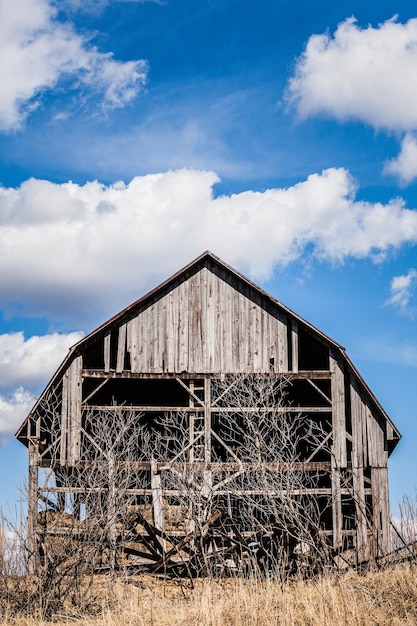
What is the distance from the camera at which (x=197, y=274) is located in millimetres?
25719

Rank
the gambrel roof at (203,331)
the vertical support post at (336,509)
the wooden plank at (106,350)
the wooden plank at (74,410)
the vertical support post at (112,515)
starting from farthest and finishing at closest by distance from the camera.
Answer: the gambrel roof at (203,331) < the wooden plank at (106,350) < the wooden plank at (74,410) < the vertical support post at (336,509) < the vertical support post at (112,515)

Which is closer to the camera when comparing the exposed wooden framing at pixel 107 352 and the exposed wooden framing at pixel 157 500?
the exposed wooden framing at pixel 157 500

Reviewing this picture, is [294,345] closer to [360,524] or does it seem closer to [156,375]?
[156,375]

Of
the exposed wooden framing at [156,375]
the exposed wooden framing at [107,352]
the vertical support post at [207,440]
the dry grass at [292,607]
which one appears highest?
the exposed wooden framing at [107,352]

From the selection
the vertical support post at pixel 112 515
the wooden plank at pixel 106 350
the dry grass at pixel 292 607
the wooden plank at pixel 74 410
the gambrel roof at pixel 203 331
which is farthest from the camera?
the gambrel roof at pixel 203 331

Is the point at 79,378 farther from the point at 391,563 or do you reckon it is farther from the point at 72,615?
the point at 391,563

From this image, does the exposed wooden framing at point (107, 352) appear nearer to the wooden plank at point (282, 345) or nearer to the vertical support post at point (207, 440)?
the vertical support post at point (207, 440)

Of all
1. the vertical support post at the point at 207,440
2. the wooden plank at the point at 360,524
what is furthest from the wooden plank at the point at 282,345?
the wooden plank at the point at 360,524

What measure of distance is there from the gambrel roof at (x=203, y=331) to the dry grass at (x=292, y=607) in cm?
874

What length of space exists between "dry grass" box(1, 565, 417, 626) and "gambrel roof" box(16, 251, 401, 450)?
28.7ft

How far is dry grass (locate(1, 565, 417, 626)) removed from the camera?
1390cm

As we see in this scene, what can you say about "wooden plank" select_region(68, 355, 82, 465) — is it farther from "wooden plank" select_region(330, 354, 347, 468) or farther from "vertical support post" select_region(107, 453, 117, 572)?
"wooden plank" select_region(330, 354, 347, 468)

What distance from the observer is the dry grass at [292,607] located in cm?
1390

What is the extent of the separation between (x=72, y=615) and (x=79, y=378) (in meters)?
9.10
